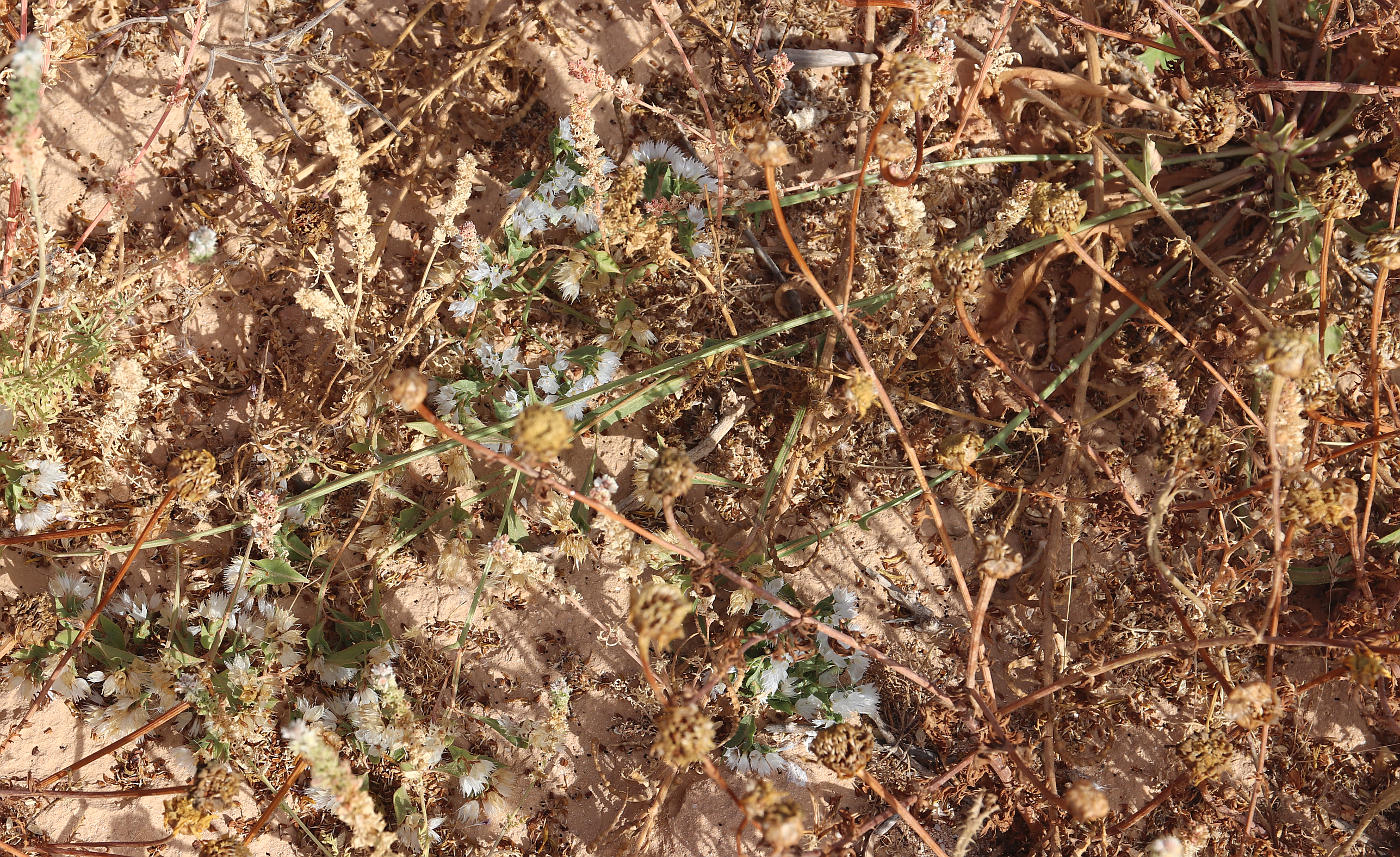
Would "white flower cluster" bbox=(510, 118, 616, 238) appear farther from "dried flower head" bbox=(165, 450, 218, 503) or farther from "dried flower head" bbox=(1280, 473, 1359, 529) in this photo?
"dried flower head" bbox=(1280, 473, 1359, 529)

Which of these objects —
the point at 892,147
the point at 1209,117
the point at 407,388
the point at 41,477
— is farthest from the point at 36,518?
the point at 1209,117

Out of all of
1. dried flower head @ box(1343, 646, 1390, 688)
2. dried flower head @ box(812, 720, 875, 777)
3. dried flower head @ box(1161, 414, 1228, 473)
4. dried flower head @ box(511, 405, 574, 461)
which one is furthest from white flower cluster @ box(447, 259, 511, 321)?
dried flower head @ box(1343, 646, 1390, 688)

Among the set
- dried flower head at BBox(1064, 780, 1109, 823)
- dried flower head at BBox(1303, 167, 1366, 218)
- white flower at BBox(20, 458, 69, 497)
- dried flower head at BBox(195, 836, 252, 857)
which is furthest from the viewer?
white flower at BBox(20, 458, 69, 497)

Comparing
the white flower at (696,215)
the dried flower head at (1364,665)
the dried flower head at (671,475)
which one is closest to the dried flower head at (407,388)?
the dried flower head at (671,475)

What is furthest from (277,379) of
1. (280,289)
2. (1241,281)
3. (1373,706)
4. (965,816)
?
(1373,706)

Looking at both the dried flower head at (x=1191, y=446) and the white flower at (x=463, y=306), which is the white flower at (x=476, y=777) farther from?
the dried flower head at (x=1191, y=446)
